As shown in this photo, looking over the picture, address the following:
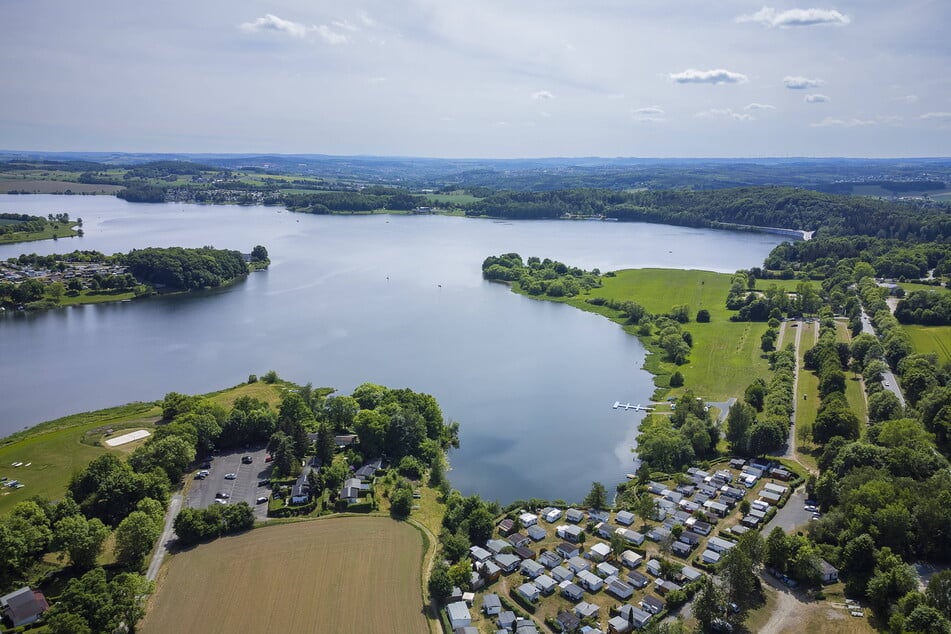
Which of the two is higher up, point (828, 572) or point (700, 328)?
point (700, 328)

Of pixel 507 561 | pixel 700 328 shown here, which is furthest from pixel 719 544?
pixel 700 328

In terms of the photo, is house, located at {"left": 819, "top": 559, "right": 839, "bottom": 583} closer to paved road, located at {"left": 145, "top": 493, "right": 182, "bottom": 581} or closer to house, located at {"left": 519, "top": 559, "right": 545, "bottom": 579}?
house, located at {"left": 519, "top": 559, "right": 545, "bottom": 579}

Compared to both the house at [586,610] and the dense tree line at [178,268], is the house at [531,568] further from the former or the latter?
the dense tree line at [178,268]

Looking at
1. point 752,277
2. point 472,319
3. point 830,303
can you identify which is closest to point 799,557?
point 472,319

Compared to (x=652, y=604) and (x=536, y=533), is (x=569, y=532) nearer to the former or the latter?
(x=536, y=533)

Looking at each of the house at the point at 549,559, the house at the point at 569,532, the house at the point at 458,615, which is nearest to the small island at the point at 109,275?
the house at the point at 569,532

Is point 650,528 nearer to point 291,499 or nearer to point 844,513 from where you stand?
point 844,513

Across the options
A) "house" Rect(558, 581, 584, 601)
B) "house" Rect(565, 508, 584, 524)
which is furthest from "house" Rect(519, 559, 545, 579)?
"house" Rect(565, 508, 584, 524)
